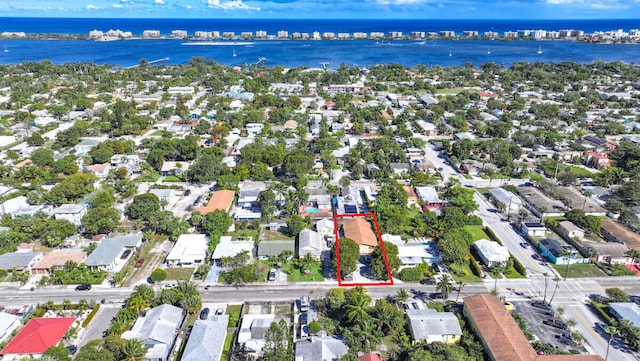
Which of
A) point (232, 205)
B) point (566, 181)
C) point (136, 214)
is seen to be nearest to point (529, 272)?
point (566, 181)

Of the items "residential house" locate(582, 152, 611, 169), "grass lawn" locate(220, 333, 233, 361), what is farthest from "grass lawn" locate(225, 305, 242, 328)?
"residential house" locate(582, 152, 611, 169)

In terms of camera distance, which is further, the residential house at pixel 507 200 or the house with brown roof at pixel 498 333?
the residential house at pixel 507 200

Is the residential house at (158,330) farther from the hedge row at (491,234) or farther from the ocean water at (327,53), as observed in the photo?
the ocean water at (327,53)

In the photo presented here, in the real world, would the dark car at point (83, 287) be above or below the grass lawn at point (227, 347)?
above

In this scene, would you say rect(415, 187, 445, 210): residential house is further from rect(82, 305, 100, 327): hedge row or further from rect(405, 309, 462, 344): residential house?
rect(82, 305, 100, 327): hedge row

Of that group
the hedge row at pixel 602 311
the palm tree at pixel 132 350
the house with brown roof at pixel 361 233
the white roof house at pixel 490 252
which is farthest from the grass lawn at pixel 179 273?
the hedge row at pixel 602 311

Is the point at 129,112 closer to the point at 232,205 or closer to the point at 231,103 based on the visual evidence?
the point at 231,103

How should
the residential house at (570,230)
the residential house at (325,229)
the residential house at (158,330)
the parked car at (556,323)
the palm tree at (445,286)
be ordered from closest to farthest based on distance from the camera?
the residential house at (158,330) < the parked car at (556,323) < the palm tree at (445,286) < the residential house at (570,230) < the residential house at (325,229)

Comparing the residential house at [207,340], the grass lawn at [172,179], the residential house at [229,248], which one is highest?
the residential house at [207,340]
